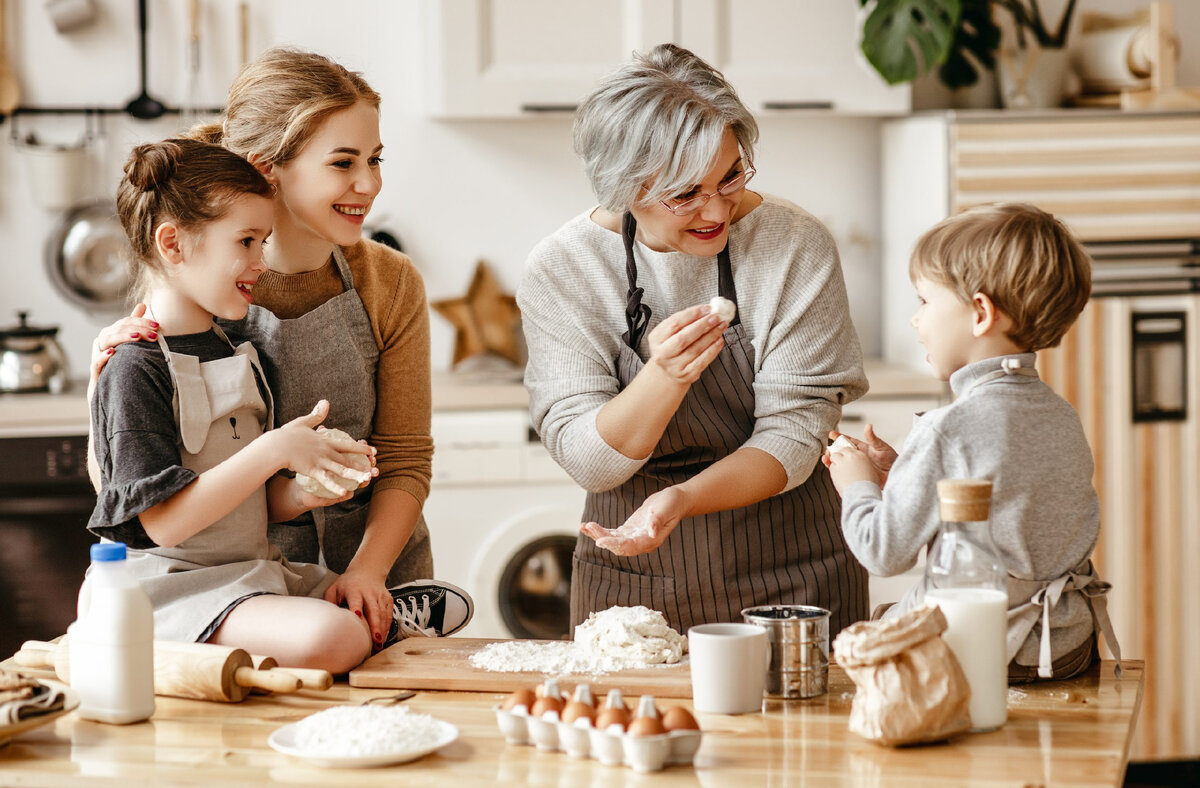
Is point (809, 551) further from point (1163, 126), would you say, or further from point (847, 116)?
point (847, 116)

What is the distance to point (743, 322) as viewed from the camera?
5.84 ft

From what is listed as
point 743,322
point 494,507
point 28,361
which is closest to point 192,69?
point 28,361

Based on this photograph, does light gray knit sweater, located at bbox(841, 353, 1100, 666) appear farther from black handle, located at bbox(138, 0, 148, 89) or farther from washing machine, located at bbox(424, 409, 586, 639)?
black handle, located at bbox(138, 0, 148, 89)

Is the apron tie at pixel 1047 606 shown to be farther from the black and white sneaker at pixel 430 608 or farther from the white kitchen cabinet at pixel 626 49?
the white kitchen cabinet at pixel 626 49

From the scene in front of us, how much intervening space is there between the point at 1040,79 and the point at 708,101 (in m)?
2.10

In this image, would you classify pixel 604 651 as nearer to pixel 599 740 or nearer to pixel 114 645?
pixel 599 740

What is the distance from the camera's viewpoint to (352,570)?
1.64 meters

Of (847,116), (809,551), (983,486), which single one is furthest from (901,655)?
(847,116)

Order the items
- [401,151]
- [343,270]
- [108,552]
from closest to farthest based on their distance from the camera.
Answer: [108,552] → [343,270] → [401,151]

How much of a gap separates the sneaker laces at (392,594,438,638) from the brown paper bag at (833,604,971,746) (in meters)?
0.66

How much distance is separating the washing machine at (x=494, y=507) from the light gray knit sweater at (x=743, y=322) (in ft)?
4.45

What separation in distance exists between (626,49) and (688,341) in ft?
6.54

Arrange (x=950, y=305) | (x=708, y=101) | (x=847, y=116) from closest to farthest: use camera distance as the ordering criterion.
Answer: (x=950, y=305) → (x=708, y=101) → (x=847, y=116)

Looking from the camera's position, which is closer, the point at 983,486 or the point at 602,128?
the point at 983,486
